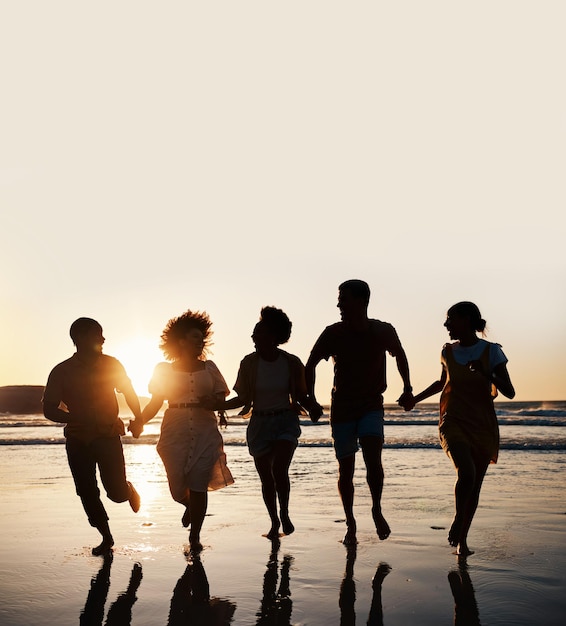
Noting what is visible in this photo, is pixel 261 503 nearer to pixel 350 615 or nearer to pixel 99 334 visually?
pixel 99 334

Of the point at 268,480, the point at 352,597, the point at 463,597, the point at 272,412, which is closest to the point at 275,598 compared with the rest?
the point at 352,597

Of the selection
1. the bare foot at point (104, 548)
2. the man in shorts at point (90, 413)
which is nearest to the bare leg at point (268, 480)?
the man in shorts at point (90, 413)

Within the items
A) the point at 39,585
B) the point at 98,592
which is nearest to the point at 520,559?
the point at 98,592

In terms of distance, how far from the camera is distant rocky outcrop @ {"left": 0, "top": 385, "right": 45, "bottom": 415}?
71.4m

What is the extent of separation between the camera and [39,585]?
4.93 metres

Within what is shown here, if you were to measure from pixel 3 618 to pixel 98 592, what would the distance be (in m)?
0.67

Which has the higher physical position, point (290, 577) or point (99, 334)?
point (99, 334)

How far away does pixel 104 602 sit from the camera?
446cm

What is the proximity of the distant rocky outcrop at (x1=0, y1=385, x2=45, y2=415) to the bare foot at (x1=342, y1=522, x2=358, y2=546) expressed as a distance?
6680 cm

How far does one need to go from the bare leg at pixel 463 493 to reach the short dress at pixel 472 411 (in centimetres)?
8

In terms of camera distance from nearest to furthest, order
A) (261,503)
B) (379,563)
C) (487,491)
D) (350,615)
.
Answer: (350,615) → (379,563) → (261,503) → (487,491)

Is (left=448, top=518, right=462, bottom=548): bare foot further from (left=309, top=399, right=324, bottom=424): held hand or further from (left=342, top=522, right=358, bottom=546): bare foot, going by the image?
(left=309, top=399, right=324, bottom=424): held hand

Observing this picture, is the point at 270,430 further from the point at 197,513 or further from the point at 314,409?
the point at 197,513

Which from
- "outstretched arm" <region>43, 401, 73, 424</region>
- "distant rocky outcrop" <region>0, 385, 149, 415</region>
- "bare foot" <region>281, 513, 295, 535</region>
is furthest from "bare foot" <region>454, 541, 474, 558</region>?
"distant rocky outcrop" <region>0, 385, 149, 415</region>
